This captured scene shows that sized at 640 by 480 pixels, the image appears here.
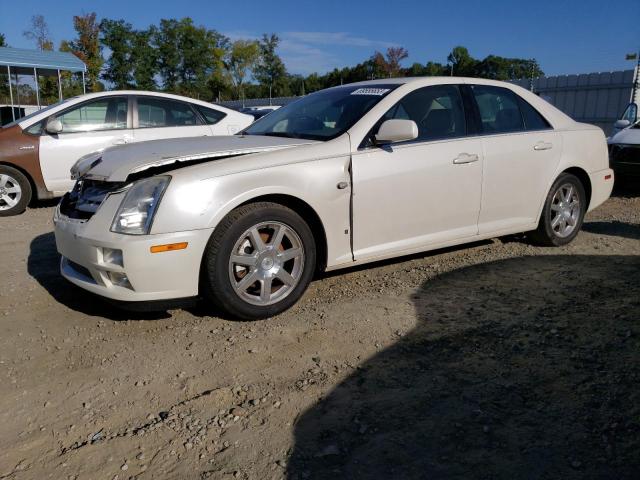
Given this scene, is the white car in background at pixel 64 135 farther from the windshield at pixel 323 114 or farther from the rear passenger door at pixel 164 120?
the windshield at pixel 323 114

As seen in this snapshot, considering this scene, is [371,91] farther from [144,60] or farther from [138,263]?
[144,60]

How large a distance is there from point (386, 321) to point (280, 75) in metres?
62.7

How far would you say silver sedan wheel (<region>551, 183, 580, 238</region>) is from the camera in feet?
17.3

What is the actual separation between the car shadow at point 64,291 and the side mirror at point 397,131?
195 cm

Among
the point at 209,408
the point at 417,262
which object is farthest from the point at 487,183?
the point at 209,408

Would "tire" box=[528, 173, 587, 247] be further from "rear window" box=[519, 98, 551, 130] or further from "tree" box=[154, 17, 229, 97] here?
"tree" box=[154, 17, 229, 97]

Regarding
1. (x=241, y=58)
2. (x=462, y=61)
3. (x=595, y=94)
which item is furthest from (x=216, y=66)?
(x=595, y=94)

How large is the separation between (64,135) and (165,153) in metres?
4.59

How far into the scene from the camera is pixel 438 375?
113 inches

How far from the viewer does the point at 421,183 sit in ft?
13.7

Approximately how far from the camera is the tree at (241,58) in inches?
2662

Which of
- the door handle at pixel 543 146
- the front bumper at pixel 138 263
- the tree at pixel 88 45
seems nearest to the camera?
the front bumper at pixel 138 263

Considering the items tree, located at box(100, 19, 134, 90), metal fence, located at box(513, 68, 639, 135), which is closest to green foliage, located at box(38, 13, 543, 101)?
tree, located at box(100, 19, 134, 90)

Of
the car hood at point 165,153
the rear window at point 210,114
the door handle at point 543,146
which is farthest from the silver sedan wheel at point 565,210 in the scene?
the rear window at point 210,114
